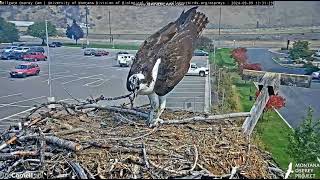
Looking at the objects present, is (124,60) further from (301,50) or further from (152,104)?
(152,104)

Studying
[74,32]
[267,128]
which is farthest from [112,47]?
[267,128]

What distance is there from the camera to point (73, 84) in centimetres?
997

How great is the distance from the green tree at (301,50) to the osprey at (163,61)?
582cm

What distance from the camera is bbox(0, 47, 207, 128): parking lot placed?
8.72 meters

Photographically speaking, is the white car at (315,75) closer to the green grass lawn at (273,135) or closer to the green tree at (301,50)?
the green tree at (301,50)

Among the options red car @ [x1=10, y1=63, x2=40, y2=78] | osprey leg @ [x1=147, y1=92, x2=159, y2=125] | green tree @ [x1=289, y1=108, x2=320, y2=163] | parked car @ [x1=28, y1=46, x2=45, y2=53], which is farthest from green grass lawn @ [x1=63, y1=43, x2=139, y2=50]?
osprey leg @ [x1=147, y1=92, x2=159, y2=125]

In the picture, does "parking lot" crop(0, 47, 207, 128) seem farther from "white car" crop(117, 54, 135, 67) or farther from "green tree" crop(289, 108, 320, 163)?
"green tree" crop(289, 108, 320, 163)

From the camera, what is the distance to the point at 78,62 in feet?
36.5

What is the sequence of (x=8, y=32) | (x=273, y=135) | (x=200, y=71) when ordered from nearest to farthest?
(x=273, y=135) → (x=8, y=32) → (x=200, y=71)

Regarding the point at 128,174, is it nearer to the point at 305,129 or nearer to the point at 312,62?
the point at 305,129

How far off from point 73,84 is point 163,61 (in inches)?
227

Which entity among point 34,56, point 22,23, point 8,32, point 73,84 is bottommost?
point 73,84

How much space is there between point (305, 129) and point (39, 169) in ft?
13.2

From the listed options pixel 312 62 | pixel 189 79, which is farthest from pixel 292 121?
pixel 189 79
